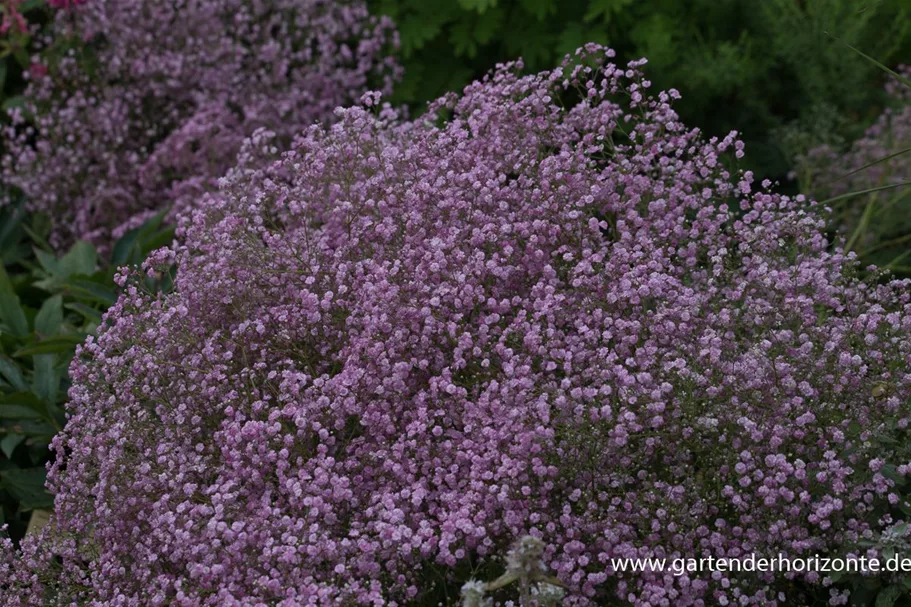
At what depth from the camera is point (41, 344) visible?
4.14m

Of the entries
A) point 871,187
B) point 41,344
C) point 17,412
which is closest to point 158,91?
point 41,344

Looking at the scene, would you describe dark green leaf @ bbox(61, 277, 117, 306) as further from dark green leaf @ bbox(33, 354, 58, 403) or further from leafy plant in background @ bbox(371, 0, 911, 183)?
leafy plant in background @ bbox(371, 0, 911, 183)

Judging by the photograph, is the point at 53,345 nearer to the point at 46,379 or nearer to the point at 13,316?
the point at 46,379

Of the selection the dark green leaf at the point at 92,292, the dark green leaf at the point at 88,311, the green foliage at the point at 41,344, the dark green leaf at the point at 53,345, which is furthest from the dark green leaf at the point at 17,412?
the dark green leaf at the point at 92,292

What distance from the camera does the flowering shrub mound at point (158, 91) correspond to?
18.3 feet

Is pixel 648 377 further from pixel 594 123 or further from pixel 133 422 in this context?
pixel 133 422

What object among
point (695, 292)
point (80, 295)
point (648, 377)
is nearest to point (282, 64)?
point (80, 295)

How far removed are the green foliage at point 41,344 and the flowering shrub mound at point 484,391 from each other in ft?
2.53

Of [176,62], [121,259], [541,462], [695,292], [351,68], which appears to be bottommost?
[541,462]

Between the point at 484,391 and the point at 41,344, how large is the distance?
2.01 metres

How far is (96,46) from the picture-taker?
239 inches

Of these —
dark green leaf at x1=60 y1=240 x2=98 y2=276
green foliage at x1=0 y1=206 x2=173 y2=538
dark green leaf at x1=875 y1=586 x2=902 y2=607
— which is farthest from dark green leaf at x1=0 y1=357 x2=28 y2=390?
dark green leaf at x1=875 y1=586 x2=902 y2=607

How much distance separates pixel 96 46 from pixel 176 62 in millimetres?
689

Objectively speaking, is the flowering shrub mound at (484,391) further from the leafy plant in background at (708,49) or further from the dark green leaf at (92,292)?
the leafy plant in background at (708,49)
